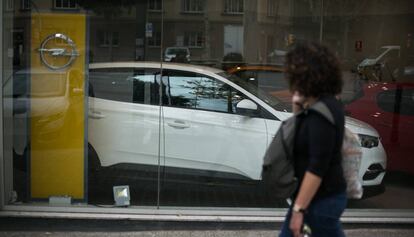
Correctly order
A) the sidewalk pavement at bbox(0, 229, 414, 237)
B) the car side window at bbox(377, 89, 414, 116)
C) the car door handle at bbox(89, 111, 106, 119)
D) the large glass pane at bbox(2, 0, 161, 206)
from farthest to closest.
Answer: the car side window at bbox(377, 89, 414, 116)
the car door handle at bbox(89, 111, 106, 119)
the large glass pane at bbox(2, 0, 161, 206)
the sidewalk pavement at bbox(0, 229, 414, 237)

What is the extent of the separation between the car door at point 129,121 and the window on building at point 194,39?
30.4 inches

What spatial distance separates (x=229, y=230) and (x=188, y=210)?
0.50 m

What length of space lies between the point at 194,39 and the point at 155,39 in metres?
0.73

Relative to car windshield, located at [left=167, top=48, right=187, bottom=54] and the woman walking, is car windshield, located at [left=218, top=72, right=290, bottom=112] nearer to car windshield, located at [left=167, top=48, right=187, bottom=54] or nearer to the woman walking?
car windshield, located at [left=167, top=48, right=187, bottom=54]

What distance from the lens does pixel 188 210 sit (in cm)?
591

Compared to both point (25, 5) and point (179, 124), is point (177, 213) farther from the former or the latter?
point (25, 5)

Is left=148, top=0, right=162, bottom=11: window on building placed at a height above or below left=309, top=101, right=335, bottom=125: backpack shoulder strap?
above

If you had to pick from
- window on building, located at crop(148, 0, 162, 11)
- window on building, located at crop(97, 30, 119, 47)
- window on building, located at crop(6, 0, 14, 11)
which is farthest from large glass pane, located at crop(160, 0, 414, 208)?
window on building, located at crop(6, 0, 14, 11)

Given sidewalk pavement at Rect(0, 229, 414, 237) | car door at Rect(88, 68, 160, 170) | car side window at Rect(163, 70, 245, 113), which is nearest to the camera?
sidewalk pavement at Rect(0, 229, 414, 237)

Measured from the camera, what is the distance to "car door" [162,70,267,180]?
20.0ft

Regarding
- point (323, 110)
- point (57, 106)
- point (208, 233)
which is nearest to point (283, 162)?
point (323, 110)

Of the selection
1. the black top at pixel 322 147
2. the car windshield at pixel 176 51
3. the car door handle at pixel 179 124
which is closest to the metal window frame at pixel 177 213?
the car door handle at pixel 179 124

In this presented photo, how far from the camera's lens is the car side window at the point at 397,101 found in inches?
292

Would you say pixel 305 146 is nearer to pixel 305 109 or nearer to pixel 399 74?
pixel 305 109
